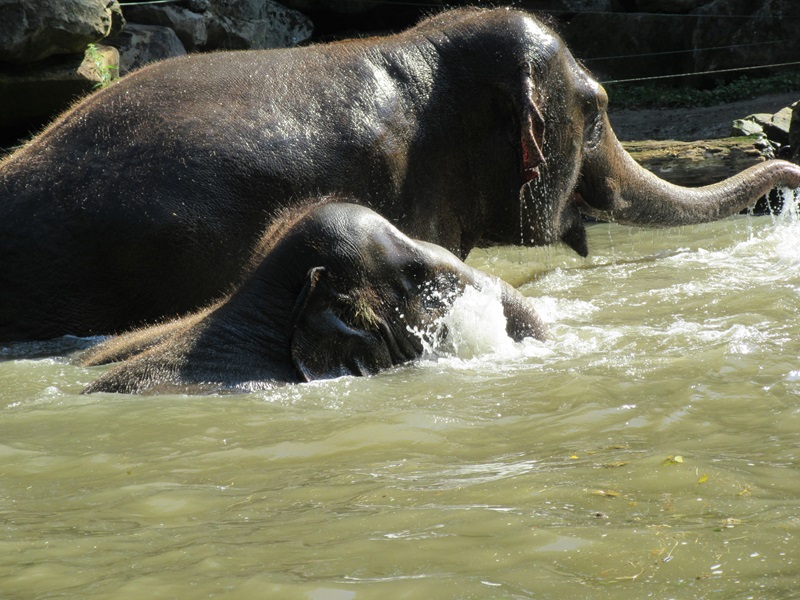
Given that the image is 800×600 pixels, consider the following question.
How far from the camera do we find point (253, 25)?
591 inches

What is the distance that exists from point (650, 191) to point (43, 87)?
189 inches

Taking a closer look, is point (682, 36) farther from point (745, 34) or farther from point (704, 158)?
point (704, 158)

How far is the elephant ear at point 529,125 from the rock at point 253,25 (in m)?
8.45

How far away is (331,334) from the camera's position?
16.0 feet

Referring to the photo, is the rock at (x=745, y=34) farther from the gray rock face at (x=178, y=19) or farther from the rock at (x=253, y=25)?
the gray rock face at (x=178, y=19)

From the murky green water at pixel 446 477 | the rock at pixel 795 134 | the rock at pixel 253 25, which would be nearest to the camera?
the murky green water at pixel 446 477

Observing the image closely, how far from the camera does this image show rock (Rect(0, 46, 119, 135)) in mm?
9273

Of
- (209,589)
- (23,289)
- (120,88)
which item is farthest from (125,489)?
(120,88)

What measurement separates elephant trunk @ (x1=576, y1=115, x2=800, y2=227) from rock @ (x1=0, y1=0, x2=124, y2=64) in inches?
166

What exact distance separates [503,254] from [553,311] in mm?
2796

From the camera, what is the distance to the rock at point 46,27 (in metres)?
8.92

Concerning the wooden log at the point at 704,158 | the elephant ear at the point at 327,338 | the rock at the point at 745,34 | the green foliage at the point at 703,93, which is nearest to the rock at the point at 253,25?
the green foliage at the point at 703,93

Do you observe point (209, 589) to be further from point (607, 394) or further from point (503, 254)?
point (503, 254)

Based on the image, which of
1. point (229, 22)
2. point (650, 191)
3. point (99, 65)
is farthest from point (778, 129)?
point (229, 22)
